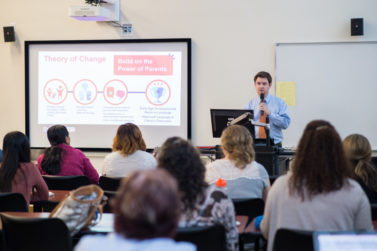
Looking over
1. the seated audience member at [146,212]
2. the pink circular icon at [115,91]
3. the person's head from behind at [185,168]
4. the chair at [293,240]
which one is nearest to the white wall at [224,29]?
the pink circular icon at [115,91]

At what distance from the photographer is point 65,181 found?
3.74 metres

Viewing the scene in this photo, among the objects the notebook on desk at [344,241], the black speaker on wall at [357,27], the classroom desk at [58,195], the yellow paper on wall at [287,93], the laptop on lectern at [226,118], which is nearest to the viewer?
the notebook on desk at [344,241]

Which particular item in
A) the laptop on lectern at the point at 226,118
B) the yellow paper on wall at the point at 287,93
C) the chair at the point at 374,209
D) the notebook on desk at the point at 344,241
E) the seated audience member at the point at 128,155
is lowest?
the chair at the point at 374,209

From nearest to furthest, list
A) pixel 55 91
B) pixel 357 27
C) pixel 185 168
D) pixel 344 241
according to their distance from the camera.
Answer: pixel 344 241 < pixel 185 168 < pixel 357 27 < pixel 55 91

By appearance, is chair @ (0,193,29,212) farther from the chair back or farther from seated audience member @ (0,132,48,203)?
the chair back

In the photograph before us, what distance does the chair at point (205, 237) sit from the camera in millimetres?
1904

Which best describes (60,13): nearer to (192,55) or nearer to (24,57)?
(24,57)

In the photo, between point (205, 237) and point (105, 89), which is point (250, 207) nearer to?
point (205, 237)

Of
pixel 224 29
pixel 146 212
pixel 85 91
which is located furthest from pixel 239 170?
pixel 85 91

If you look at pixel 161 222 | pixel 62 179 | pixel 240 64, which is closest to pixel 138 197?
pixel 161 222

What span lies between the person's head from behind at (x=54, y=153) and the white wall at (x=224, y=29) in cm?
252

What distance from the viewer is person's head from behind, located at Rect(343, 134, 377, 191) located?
2891 millimetres

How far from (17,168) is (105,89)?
353 cm

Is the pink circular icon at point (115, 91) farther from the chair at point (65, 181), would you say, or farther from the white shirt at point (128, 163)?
the chair at point (65, 181)
